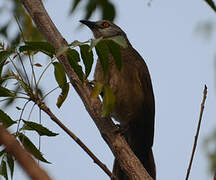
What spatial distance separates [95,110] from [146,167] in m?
1.54

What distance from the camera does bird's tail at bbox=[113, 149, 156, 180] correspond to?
3.82 m

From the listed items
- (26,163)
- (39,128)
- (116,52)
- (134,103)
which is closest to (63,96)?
(39,128)

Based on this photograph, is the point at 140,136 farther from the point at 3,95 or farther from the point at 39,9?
the point at 3,95

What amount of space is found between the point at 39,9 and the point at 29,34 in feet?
0.86

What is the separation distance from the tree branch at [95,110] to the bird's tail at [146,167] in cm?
103

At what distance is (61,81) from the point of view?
7.44 feet

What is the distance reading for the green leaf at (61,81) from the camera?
2229 millimetres

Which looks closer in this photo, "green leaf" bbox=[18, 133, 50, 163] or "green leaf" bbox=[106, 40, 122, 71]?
"green leaf" bbox=[106, 40, 122, 71]

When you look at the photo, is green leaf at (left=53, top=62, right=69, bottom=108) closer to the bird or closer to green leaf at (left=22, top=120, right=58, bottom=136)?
green leaf at (left=22, top=120, right=58, bottom=136)

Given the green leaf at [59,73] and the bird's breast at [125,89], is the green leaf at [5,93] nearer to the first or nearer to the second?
the green leaf at [59,73]

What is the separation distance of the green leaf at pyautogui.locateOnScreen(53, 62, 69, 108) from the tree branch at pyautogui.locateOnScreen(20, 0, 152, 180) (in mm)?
309

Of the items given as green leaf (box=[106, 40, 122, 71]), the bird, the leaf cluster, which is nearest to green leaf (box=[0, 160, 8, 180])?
the leaf cluster

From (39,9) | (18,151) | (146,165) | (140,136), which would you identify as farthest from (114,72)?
(18,151)

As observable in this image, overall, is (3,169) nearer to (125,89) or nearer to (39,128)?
(39,128)
